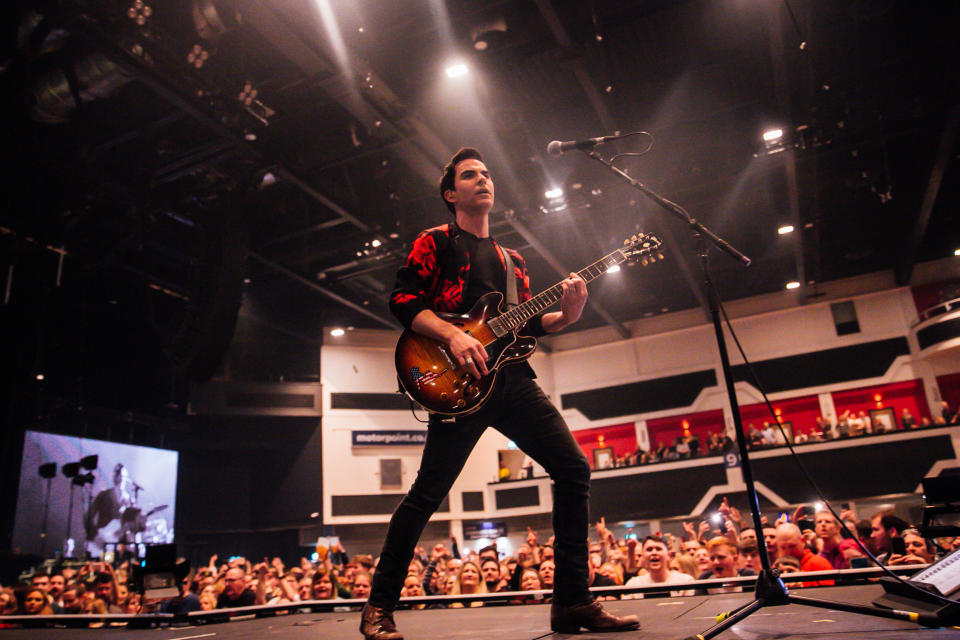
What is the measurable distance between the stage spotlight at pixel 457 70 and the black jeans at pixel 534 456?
21.6ft

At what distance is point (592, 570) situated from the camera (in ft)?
16.8

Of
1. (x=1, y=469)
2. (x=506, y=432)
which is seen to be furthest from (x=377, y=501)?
(x=506, y=432)

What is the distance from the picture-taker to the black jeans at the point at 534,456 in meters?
2.06

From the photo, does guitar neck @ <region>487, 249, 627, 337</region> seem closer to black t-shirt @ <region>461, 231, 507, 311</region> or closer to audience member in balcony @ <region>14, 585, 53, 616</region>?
black t-shirt @ <region>461, 231, 507, 311</region>

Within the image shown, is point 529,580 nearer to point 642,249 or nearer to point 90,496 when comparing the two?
point 642,249

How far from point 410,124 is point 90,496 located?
357 inches

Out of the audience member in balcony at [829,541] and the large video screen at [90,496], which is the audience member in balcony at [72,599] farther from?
the audience member in balcony at [829,541]

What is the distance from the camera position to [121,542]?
39.6ft

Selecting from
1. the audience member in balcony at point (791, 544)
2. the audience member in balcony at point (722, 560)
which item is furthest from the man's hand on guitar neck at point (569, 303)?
the audience member in balcony at point (722, 560)

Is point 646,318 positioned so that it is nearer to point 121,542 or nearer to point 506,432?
→ point 121,542

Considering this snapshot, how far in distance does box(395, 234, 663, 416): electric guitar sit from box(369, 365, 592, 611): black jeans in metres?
0.08

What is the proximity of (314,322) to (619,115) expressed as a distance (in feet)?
32.1

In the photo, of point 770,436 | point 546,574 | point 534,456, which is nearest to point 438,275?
point 534,456

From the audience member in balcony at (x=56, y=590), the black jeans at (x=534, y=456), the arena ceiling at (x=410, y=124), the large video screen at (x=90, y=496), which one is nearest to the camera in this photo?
the black jeans at (x=534, y=456)
